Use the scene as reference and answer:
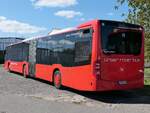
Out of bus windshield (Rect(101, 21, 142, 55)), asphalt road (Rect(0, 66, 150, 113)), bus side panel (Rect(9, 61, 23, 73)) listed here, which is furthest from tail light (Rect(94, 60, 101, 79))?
bus side panel (Rect(9, 61, 23, 73))

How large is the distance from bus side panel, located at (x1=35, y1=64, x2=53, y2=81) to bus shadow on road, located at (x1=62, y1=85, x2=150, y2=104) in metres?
2.18

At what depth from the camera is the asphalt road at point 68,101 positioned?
39.0ft

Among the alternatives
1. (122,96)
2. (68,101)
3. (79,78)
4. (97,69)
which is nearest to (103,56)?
(97,69)

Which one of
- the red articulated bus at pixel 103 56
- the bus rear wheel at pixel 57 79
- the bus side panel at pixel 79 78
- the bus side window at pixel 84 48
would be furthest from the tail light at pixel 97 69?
the bus rear wheel at pixel 57 79

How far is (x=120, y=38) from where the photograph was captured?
14719mm

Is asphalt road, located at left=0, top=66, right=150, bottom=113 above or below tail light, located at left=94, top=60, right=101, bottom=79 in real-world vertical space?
below

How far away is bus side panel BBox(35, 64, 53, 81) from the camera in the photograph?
1924 centimetres

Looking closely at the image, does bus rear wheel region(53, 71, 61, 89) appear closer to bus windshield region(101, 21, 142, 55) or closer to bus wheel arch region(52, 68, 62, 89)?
bus wheel arch region(52, 68, 62, 89)

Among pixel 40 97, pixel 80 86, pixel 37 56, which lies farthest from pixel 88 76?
pixel 37 56

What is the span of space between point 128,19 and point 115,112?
11549mm

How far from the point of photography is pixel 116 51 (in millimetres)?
14516

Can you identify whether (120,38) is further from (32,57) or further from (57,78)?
(32,57)

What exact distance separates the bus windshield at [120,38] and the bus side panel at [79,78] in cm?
109

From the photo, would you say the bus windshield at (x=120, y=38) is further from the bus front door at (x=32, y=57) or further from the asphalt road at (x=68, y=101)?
the bus front door at (x=32, y=57)
